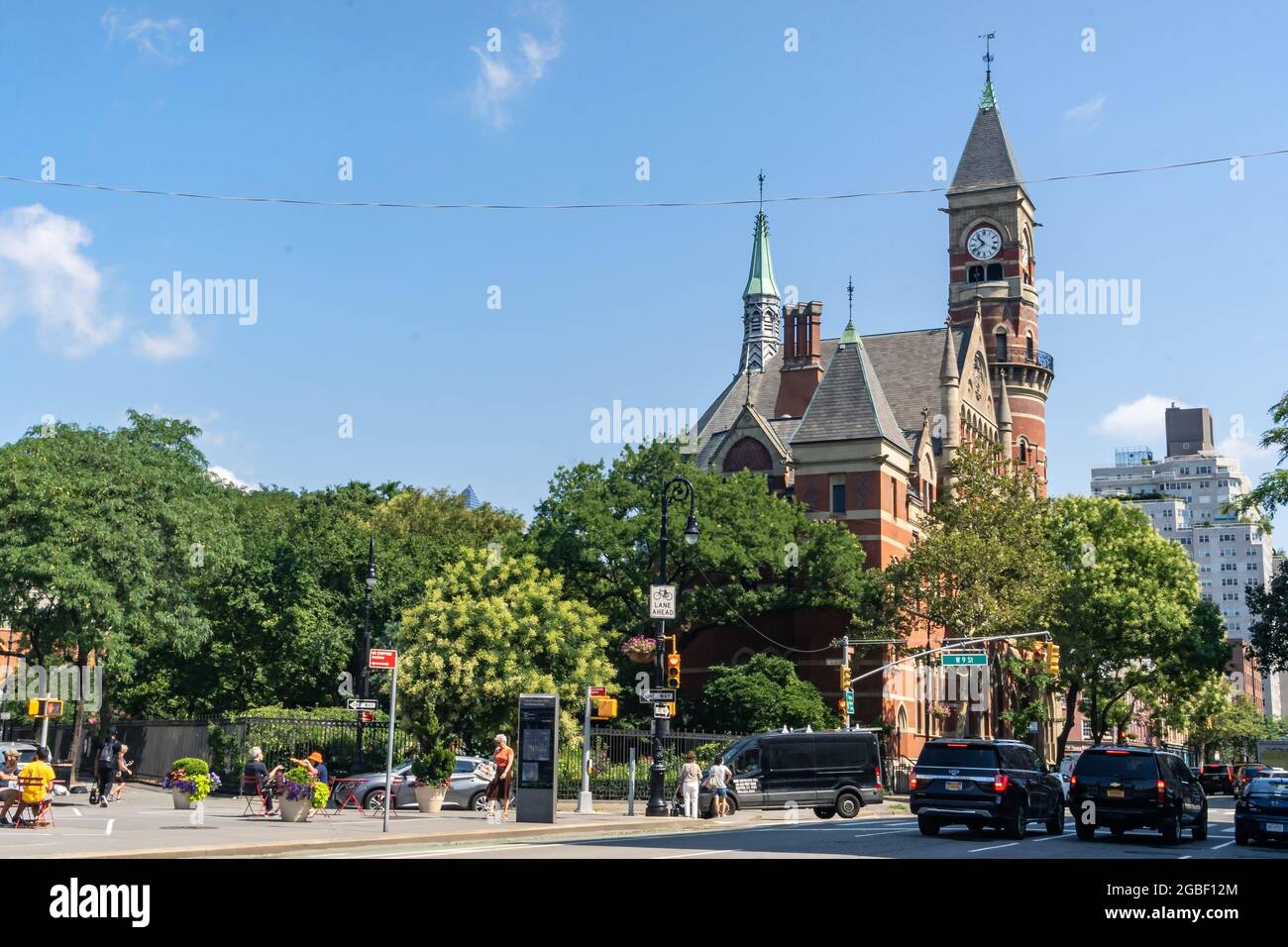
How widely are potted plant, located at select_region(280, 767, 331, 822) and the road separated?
638cm

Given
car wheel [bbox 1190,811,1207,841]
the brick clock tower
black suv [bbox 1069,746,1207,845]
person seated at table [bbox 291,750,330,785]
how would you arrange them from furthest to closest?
the brick clock tower → person seated at table [bbox 291,750,330,785] → car wheel [bbox 1190,811,1207,841] → black suv [bbox 1069,746,1207,845]

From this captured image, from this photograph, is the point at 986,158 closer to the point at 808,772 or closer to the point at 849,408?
the point at 849,408

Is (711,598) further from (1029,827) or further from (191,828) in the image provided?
(191,828)

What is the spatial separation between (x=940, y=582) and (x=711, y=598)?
376 inches

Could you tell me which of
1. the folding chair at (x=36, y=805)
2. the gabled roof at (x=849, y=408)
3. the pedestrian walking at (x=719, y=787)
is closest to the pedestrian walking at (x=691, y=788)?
the pedestrian walking at (x=719, y=787)

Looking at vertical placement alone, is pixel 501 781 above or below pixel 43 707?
below

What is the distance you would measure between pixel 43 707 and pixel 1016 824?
76.2ft

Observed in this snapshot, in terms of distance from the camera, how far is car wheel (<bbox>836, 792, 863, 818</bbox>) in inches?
1454

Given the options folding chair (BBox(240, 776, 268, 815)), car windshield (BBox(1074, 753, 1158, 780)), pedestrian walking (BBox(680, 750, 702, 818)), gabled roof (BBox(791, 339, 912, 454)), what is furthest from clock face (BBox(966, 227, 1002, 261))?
car windshield (BBox(1074, 753, 1158, 780))

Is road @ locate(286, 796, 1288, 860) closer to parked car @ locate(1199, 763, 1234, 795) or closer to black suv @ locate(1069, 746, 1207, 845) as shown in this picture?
black suv @ locate(1069, 746, 1207, 845)

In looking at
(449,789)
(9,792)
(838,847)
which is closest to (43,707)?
(9,792)

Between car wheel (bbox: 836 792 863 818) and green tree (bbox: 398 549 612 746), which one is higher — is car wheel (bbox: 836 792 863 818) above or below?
below

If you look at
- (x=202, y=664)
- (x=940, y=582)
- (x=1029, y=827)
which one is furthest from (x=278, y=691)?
(x=1029, y=827)

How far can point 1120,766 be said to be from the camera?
2520cm
